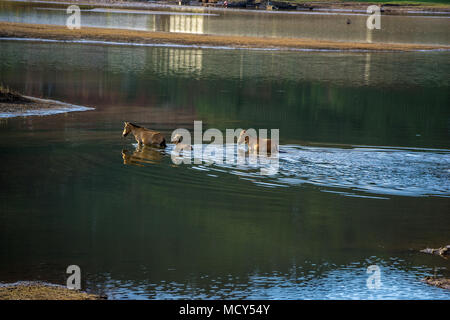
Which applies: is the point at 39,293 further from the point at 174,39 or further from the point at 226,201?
the point at 174,39

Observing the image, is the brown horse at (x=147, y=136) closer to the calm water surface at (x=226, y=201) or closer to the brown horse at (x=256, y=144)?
the calm water surface at (x=226, y=201)

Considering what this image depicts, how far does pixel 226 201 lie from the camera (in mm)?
Result: 14398

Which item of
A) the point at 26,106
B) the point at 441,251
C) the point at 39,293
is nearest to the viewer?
the point at 39,293

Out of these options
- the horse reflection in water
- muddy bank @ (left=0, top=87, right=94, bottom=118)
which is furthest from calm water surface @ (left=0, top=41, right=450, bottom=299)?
muddy bank @ (left=0, top=87, right=94, bottom=118)

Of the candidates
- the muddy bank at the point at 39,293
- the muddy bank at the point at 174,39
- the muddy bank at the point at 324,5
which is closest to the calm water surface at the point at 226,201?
the muddy bank at the point at 39,293

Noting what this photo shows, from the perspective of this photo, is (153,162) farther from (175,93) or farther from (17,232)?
(175,93)

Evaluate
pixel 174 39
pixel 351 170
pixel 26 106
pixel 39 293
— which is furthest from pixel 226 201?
pixel 174 39

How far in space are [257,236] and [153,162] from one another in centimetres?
567

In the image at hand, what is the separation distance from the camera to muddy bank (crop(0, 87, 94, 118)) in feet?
76.9

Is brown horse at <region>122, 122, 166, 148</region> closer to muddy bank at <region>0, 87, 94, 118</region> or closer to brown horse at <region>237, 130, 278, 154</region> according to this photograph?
brown horse at <region>237, 130, 278, 154</region>

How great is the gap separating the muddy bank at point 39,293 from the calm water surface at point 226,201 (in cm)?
38

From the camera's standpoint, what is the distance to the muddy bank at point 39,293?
8.84 m

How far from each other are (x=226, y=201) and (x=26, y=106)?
12.1 meters
